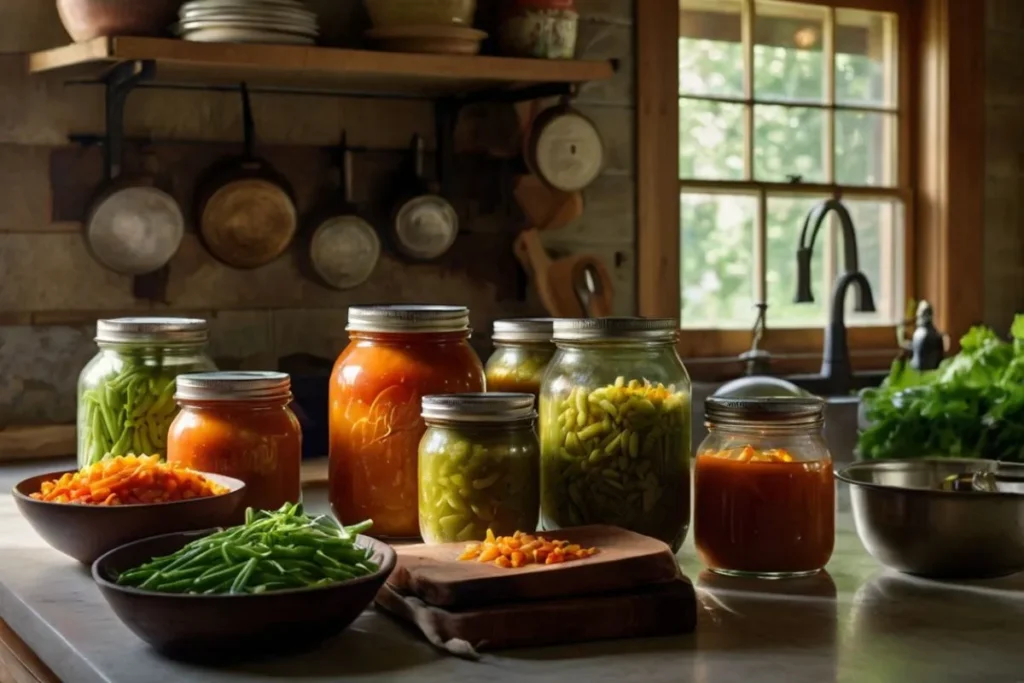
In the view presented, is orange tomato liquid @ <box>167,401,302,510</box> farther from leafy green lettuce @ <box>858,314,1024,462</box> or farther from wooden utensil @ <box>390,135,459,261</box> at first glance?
wooden utensil @ <box>390,135,459,261</box>

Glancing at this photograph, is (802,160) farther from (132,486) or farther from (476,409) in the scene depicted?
(132,486)

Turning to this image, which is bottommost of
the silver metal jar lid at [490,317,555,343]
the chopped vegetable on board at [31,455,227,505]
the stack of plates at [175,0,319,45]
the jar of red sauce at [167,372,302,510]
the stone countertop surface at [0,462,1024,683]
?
the stone countertop surface at [0,462,1024,683]

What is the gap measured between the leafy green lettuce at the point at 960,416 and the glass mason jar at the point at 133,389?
3.41 ft

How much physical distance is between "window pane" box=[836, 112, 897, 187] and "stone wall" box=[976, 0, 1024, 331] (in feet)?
0.82

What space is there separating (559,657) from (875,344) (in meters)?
2.52

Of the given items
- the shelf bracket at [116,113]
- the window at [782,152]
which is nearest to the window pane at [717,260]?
the window at [782,152]

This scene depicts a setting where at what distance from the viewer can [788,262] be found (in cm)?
342

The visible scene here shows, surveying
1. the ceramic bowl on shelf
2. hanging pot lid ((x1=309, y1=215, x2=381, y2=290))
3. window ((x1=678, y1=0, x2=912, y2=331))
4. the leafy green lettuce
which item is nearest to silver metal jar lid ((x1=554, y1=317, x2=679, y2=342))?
the leafy green lettuce

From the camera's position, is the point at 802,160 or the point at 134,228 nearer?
the point at 134,228

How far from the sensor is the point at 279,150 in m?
2.70

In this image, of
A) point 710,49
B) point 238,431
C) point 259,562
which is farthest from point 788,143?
point 259,562

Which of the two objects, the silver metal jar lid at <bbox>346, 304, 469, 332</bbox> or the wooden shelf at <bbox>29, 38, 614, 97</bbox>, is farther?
the wooden shelf at <bbox>29, 38, 614, 97</bbox>

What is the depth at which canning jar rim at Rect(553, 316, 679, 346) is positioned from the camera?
1.45 metres

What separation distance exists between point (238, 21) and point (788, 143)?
61.8 inches
